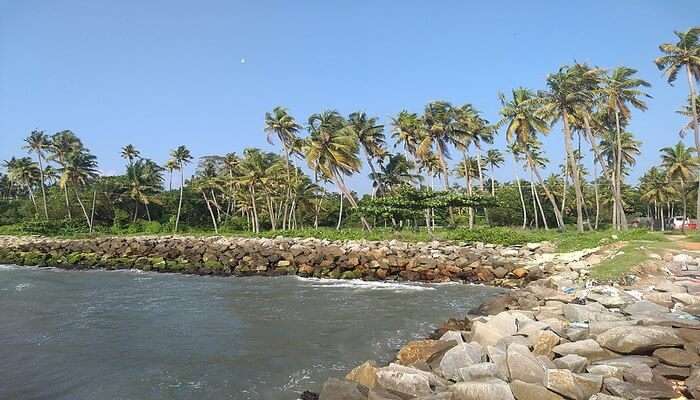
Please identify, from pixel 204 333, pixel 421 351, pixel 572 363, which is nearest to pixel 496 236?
pixel 204 333

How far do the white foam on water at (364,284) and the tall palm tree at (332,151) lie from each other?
50.2 ft

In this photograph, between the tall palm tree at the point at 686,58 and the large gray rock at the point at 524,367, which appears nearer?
the large gray rock at the point at 524,367

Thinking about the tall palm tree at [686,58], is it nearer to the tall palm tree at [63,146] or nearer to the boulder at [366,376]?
the boulder at [366,376]

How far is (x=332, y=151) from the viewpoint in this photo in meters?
35.3

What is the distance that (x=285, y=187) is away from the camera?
44.9 meters

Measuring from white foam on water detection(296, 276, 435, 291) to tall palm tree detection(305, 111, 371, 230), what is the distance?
15294 millimetres

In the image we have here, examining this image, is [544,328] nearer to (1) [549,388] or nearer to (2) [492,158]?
(1) [549,388]

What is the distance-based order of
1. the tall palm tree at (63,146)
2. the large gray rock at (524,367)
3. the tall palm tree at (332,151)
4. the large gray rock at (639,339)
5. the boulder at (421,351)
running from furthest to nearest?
the tall palm tree at (63,146) < the tall palm tree at (332,151) < the boulder at (421,351) < the large gray rock at (639,339) < the large gray rock at (524,367)

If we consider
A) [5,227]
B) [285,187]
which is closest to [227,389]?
[285,187]

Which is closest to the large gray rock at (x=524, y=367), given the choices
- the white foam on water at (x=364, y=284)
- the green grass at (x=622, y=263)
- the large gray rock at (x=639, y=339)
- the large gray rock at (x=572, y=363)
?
the large gray rock at (x=572, y=363)

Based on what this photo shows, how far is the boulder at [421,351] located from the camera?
719 cm

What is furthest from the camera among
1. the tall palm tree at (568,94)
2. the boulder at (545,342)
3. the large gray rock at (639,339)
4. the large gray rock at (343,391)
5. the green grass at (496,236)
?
the tall palm tree at (568,94)

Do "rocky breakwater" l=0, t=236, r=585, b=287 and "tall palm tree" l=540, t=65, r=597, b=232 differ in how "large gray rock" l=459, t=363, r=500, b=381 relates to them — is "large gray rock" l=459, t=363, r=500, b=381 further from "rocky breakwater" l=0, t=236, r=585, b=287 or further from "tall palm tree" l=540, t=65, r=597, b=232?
"tall palm tree" l=540, t=65, r=597, b=232

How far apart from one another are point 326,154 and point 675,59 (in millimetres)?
22827
